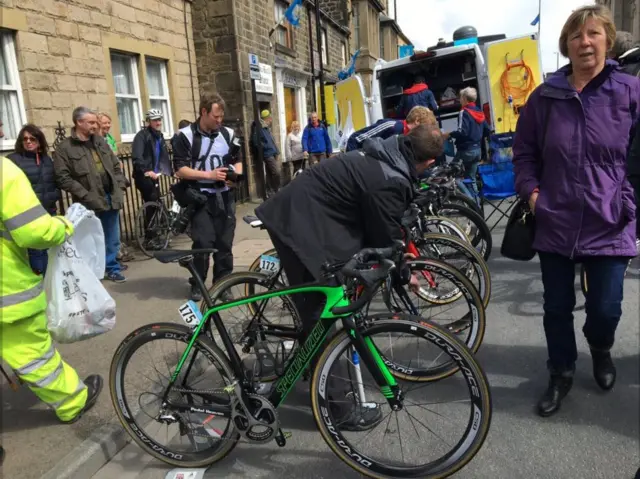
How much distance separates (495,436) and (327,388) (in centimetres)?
106

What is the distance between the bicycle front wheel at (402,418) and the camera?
2.27 meters

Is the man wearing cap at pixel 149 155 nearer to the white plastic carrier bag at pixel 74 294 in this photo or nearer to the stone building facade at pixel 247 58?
the stone building facade at pixel 247 58

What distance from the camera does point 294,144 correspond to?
1487cm

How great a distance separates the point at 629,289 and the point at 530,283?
2.87 feet

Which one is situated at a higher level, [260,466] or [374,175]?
[374,175]

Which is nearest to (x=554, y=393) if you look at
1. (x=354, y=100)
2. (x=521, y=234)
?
(x=521, y=234)

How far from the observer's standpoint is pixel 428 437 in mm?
2750

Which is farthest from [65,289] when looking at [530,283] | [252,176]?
[252,176]

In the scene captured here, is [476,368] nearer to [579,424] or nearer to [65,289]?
Answer: [579,424]

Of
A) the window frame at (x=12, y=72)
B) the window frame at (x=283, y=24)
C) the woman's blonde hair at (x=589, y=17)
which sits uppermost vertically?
the window frame at (x=283, y=24)

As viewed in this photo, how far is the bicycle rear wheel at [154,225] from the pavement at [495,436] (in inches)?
141

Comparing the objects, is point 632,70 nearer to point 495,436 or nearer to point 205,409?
point 495,436

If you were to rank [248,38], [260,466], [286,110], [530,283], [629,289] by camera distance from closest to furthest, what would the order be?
[260,466], [629,289], [530,283], [248,38], [286,110]

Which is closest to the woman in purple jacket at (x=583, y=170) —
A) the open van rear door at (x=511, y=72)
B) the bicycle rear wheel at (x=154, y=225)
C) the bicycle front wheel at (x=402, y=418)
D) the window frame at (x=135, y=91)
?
the bicycle front wheel at (x=402, y=418)
